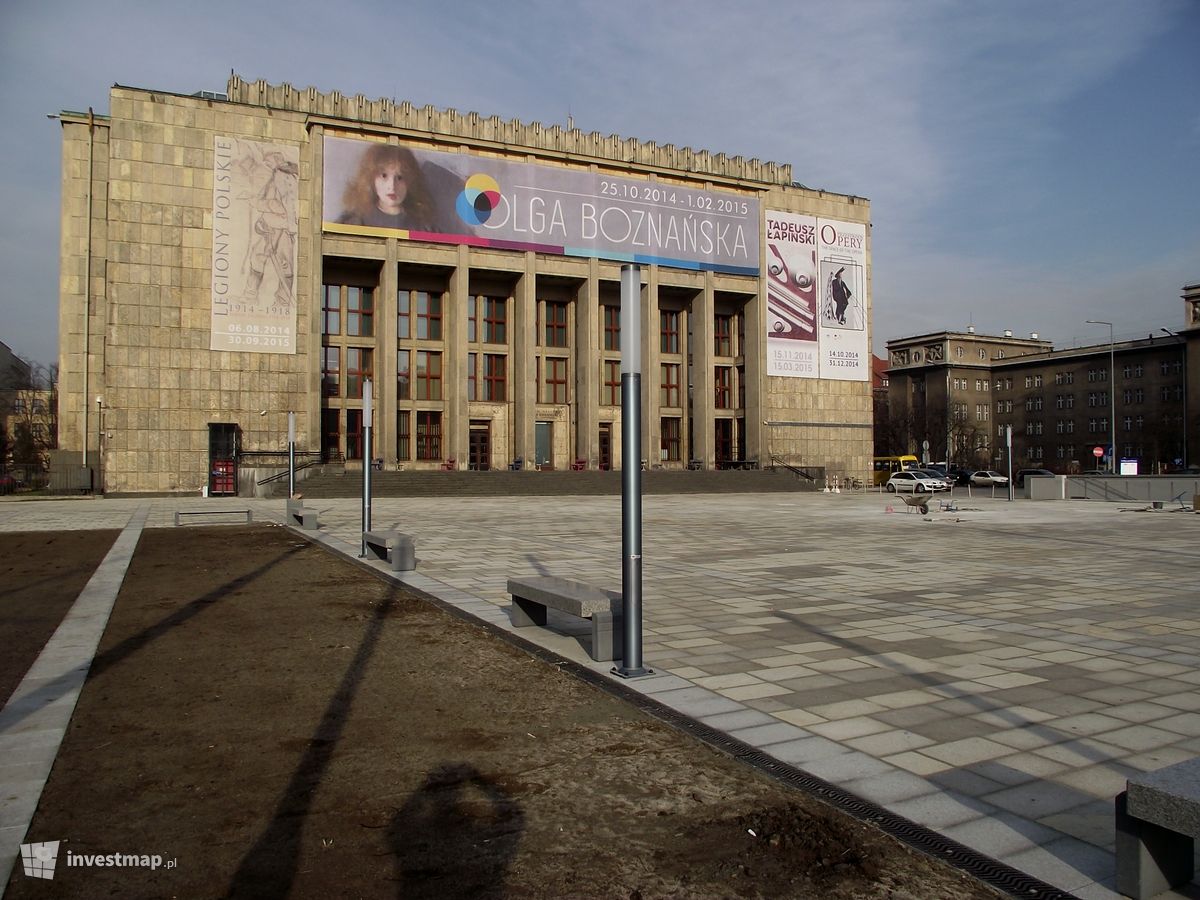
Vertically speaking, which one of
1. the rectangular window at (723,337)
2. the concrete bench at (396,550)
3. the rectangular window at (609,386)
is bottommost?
the concrete bench at (396,550)

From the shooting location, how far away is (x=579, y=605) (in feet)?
23.9

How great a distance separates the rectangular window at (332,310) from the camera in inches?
2024

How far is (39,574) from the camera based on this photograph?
42.0 ft

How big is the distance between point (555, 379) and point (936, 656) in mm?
50732

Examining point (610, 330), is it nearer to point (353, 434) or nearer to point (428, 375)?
point (428, 375)

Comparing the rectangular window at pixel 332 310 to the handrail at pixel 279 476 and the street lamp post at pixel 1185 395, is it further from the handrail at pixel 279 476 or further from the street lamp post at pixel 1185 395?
the street lamp post at pixel 1185 395

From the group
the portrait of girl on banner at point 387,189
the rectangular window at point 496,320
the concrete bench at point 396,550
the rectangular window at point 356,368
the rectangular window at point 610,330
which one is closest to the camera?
the concrete bench at point 396,550

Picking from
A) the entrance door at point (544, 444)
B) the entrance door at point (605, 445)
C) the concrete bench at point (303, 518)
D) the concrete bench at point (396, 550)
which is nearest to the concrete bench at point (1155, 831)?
the concrete bench at point (396, 550)

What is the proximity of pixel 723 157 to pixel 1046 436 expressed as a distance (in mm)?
66837

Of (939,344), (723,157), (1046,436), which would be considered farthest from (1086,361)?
(723,157)

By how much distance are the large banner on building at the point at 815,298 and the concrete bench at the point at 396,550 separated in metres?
46.5

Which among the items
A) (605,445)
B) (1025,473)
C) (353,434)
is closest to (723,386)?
(605,445)

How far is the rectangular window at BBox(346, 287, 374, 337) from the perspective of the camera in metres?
52.0

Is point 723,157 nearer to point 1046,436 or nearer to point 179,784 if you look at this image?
point 179,784
